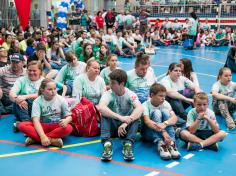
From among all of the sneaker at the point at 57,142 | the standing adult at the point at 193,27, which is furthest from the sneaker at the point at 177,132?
the standing adult at the point at 193,27

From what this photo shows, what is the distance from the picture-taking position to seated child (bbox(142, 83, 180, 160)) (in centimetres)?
440

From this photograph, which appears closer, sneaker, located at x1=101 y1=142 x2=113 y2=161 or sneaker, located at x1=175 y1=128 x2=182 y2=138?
sneaker, located at x1=101 y1=142 x2=113 y2=161

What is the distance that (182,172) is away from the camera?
→ 3988mm

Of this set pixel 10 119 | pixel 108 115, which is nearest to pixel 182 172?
pixel 108 115

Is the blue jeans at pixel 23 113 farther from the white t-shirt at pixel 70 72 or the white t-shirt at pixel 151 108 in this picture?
the white t-shirt at pixel 151 108

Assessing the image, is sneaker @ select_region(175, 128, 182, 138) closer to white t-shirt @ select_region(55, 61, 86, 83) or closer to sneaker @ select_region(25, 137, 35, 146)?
sneaker @ select_region(25, 137, 35, 146)

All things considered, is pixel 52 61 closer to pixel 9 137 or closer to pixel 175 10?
pixel 9 137

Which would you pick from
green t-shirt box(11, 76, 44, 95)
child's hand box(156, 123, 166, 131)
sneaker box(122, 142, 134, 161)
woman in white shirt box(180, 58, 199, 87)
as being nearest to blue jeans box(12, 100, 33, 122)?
green t-shirt box(11, 76, 44, 95)

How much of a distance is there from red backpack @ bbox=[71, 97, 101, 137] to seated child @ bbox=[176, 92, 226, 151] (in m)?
1.30

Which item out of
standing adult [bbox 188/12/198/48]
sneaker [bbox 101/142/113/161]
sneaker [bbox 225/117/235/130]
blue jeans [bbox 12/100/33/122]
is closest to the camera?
sneaker [bbox 101/142/113/161]

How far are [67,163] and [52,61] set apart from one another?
18.8 feet

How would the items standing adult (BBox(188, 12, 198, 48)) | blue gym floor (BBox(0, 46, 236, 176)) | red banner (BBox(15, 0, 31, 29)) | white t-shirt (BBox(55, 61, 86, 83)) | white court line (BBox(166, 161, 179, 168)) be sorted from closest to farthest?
blue gym floor (BBox(0, 46, 236, 176)) < white court line (BBox(166, 161, 179, 168)) < white t-shirt (BBox(55, 61, 86, 83)) < red banner (BBox(15, 0, 31, 29)) < standing adult (BBox(188, 12, 198, 48))

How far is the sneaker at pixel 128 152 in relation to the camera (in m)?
4.29

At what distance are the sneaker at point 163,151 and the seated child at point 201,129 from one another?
372 millimetres
